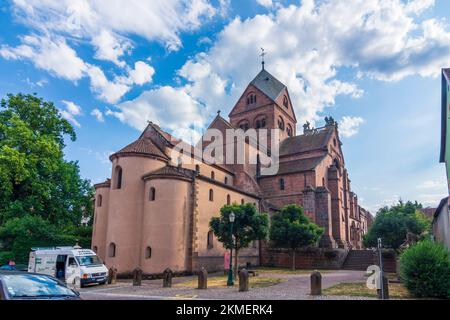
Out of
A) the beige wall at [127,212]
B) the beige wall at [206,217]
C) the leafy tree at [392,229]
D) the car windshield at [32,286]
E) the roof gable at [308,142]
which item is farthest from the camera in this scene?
the roof gable at [308,142]

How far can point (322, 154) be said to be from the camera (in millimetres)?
43875

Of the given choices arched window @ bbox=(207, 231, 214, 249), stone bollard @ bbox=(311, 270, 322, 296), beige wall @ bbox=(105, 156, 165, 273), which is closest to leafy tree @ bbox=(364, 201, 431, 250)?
arched window @ bbox=(207, 231, 214, 249)

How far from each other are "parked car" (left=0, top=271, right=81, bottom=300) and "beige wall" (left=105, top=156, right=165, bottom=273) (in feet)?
61.0

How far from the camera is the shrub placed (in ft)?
43.9

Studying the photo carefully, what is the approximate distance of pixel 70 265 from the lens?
2066cm

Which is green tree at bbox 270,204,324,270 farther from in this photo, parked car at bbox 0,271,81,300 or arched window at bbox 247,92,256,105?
arched window at bbox 247,92,256,105

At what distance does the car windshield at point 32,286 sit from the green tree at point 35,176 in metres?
23.5

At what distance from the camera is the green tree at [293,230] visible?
2922 cm

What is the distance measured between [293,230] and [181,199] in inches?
417

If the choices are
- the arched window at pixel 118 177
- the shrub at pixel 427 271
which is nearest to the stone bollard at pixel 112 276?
the arched window at pixel 118 177

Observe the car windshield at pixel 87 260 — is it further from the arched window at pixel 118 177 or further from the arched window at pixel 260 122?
the arched window at pixel 260 122

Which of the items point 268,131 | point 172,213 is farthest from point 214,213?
point 268,131

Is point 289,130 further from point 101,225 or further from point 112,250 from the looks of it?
point 112,250

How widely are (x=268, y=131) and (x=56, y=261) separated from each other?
1409 inches
